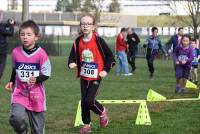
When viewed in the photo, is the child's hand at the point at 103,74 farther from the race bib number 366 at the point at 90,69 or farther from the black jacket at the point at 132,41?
the black jacket at the point at 132,41

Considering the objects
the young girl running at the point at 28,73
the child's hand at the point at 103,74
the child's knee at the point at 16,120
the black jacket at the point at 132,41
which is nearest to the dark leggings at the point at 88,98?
the child's hand at the point at 103,74

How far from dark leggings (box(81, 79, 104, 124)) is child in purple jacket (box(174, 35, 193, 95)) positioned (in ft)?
19.5

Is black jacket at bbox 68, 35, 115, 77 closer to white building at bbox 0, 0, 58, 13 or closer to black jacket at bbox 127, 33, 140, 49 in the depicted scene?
black jacket at bbox 127, 33, 140, 49

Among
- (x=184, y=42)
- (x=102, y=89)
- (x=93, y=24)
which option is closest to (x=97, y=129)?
(x=93, y=24)

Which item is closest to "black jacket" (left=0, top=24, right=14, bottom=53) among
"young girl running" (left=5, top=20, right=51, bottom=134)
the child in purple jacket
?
the child in purple jacket

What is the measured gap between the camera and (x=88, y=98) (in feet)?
28.5

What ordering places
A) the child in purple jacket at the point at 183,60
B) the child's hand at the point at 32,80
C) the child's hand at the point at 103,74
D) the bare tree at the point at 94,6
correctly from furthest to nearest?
the bare tree at the point at 94,6
the child in purple jacket at the point at 183,60
the child's hand at the point at 103,74
the child's hand at the point at 32,80

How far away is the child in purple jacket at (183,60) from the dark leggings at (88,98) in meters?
5.93

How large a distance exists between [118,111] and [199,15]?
3023 centimetres

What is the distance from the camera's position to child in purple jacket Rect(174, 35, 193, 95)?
1432 cm

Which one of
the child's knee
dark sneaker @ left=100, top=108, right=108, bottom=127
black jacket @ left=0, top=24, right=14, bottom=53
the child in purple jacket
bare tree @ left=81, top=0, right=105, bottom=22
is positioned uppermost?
bare tree @ left=81, top=0, right=105, bottom=22

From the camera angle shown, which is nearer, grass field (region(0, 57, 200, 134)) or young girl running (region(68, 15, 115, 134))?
young girl running (region(68, 15, 115, 134))

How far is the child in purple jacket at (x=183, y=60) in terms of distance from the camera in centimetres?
1432

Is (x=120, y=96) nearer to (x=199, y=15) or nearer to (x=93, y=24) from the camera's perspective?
(x=93, y=24)
